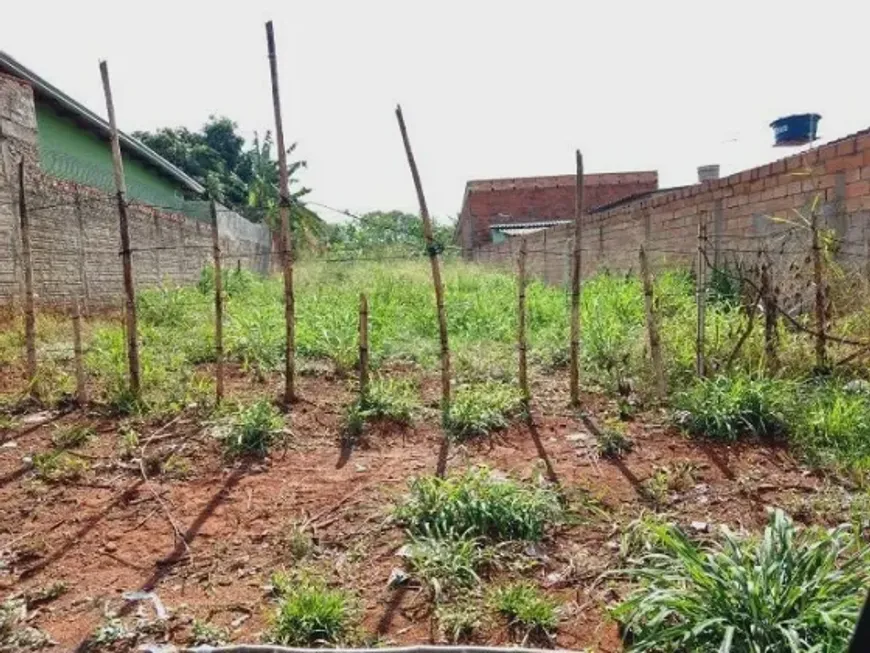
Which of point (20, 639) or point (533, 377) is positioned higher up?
point (533, 377)

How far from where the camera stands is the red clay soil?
2.38 metres

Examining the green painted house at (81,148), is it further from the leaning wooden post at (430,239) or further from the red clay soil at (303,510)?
the red clay soil at (303,510)

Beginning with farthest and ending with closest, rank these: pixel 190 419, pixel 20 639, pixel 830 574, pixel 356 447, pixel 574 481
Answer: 1. pixel 190 419
2. pixel 356 447
3. pixel 574 481
4. pixel 20 639
5. pixel 830 574

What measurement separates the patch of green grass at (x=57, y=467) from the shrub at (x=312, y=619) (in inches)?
74.6

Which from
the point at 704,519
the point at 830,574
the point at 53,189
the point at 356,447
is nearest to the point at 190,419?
the point at 356,447

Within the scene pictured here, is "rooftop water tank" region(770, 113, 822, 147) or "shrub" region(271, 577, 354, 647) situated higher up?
"rooftop water tank" region(770, 113, 822, 147)

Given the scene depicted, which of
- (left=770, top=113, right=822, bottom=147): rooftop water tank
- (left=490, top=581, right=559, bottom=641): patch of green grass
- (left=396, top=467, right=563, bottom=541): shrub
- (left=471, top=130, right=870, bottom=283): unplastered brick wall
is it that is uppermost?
(left=770, top=113, right=822, bottom=147): rooftop water tank

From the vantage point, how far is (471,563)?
2.53 metres

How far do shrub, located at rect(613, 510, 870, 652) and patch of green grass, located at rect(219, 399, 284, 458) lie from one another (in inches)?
94.5

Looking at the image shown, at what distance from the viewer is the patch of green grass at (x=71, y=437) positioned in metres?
3.86

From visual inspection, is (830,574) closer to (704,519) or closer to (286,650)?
(704,519)

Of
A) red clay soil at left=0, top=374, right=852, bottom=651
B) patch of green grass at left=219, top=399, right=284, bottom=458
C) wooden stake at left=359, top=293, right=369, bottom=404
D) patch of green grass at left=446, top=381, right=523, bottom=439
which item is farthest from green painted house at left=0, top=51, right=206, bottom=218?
patch of green grass at left=446, top=381, right=523, bottom=439

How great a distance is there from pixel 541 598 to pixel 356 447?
179 centimetres

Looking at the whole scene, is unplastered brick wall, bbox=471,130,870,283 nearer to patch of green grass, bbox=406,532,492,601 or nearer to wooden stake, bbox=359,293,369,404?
wooden stake, bbox=359,293,369,404
